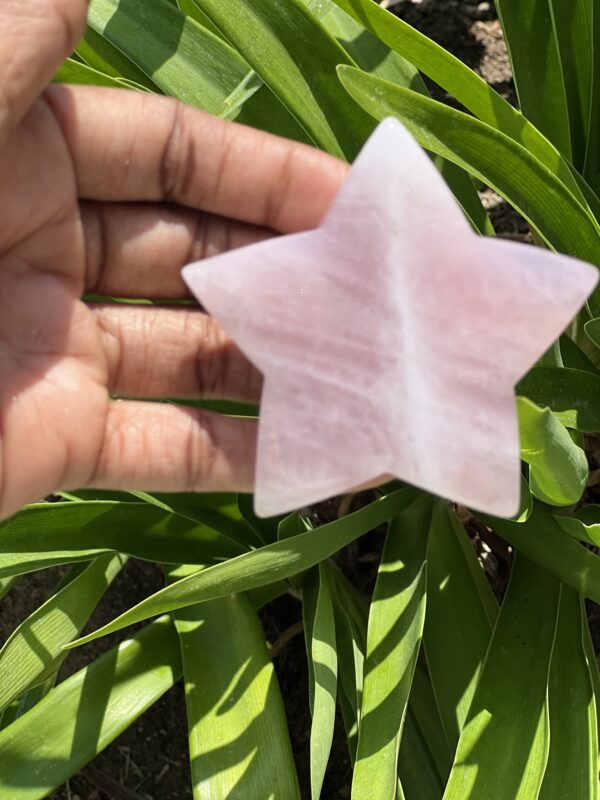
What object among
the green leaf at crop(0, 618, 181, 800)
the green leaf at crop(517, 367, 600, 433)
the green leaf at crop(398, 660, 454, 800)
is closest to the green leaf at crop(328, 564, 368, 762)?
the green leaf at crop(398, 660, 454, 800)

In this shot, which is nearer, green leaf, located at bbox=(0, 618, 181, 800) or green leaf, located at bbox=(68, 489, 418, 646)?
green leaf, located at bbox=(68, 489, 418, 646)

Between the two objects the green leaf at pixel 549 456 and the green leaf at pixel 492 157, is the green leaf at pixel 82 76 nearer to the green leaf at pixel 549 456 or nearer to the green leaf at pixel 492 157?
the green leaf at pixel 492 157

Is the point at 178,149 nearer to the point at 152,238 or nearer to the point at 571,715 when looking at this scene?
the point at 152,238

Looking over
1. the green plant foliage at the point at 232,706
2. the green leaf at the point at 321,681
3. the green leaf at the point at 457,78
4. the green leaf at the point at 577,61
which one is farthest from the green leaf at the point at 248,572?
the green leaf at the point at 577,61

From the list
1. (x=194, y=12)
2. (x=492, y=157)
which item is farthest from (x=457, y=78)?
(x=194, y=12)

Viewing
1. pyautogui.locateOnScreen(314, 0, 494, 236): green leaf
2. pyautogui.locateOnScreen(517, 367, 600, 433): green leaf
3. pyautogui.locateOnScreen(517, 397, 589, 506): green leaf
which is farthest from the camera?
pyautogui.locateOnScreen(314, 0, 494, 236): green leaf

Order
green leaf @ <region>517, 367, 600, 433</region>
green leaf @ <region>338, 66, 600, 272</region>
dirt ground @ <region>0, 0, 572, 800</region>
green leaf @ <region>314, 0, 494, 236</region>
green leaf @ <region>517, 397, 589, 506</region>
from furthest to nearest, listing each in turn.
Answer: dirt ground @ <region>0, 0, 572, 800</region> → green leaf @ <region>314, 0, 494, 236</region> → green leaf @ <region>517, 367, 600, 433</region> → green leaf @ <region>338, 66, 600, 272</region> → green leaf @ <region>517, 397, 589, 506</region>

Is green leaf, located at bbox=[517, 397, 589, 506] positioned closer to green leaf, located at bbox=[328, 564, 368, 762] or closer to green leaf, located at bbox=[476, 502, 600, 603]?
green leaf, located at bbox=[476, 502, 600, 603]
